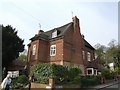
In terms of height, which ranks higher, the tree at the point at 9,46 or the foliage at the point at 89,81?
the tree at the point at 9,46

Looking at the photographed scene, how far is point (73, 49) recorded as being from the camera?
31.3 meters

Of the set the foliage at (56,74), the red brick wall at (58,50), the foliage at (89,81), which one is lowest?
the foliage at (89,81)

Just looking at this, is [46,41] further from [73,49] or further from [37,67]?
[37,67]

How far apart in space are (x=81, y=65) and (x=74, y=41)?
489cm

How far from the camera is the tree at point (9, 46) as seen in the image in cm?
3101

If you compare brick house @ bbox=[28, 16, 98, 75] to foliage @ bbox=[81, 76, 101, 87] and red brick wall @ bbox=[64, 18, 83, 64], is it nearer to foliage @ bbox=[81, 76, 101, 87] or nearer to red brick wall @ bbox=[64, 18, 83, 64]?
red brick wall @ bbox=[64, 18, 83, 64]

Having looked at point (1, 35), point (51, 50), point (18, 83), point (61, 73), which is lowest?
point (18, 83)

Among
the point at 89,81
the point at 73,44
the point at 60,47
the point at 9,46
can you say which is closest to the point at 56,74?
the point at 89,81

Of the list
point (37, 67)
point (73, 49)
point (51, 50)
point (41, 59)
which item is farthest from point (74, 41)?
point (37, 67)

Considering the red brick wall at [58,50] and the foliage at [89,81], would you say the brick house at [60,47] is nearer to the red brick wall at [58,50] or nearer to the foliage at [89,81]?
the red brick wall at [58,50]

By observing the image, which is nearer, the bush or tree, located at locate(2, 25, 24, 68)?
the bush

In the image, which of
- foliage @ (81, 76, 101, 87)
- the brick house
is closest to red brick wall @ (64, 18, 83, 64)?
the brick house

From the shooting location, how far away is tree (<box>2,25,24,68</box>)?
31.0m

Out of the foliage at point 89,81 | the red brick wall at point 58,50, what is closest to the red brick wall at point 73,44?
the red brick wall at point 58,50
